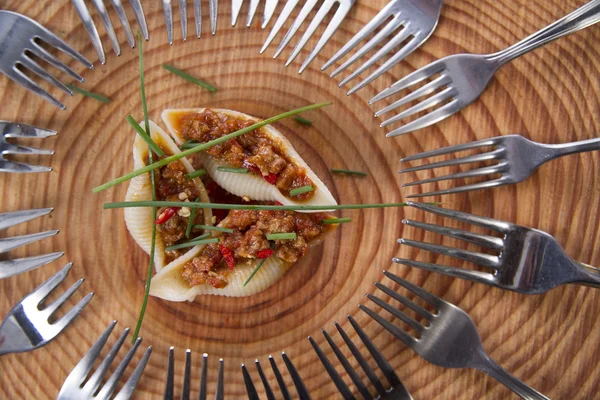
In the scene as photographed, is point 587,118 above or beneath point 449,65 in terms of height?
beneath

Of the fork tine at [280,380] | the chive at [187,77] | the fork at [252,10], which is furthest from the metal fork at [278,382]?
the fork at [252,10]

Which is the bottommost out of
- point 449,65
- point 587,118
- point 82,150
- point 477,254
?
point 477,254

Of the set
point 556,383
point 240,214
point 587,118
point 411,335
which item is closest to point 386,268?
point 411,335

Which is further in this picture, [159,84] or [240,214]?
[159,84]

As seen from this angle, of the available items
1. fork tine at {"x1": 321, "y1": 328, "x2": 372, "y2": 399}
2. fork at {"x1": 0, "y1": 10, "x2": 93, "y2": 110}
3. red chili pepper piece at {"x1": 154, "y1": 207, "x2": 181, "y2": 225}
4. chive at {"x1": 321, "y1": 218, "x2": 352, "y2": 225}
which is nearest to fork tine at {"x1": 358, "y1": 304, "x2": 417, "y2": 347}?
fork tine at {"x1": 321, "y1": 328, "x2": 372, "y2": 399}

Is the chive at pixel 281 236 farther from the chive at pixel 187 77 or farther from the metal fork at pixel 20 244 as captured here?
the metal fork at pixel 20 244

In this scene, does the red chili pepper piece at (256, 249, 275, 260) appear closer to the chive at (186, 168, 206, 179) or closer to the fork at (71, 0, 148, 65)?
the chive at (186, 168, 206, 179)

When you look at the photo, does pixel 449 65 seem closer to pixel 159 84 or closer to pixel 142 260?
pixel 159 84
